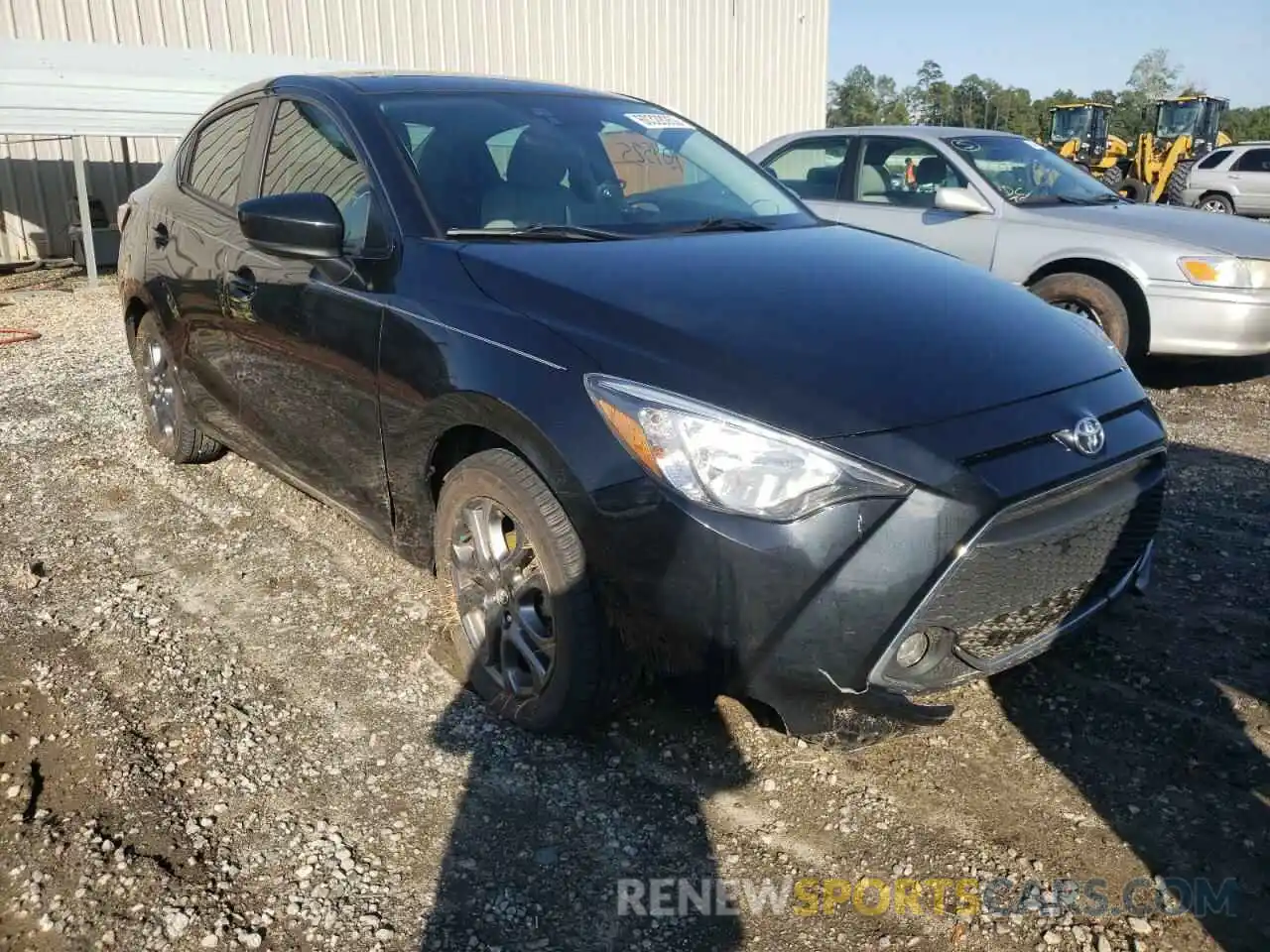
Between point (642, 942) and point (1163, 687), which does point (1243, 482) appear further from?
point (642, 942)

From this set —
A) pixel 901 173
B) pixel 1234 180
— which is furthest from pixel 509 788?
pixel 1234 180

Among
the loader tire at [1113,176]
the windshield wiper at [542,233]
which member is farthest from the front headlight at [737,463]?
the loader tire at [1113,176]

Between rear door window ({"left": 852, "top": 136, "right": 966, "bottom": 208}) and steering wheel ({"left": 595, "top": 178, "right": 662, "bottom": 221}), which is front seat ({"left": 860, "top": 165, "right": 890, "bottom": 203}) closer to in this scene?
Answer: rear door window ({"left": 852, "top": 136, "right": 966, "bottom": 208})

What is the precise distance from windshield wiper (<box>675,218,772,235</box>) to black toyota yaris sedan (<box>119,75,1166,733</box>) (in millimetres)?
35

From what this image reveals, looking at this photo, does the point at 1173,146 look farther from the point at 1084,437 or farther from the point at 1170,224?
the point at 1084,437

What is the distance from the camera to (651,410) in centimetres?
227

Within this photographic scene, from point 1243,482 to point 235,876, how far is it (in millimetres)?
4452

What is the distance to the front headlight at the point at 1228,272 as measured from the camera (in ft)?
19.5

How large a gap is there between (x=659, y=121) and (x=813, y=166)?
12.8 ft

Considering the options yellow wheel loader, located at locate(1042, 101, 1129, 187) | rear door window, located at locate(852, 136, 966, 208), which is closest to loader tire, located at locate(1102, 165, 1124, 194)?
yellow wheel loader, located at locate(1042, 101, 1129, 187)

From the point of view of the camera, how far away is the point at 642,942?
211cm

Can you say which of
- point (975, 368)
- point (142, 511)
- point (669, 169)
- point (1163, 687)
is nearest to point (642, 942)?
point (975, 368)

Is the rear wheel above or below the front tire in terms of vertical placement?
below

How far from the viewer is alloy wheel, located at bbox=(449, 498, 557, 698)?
Answer: 8.77 feet
